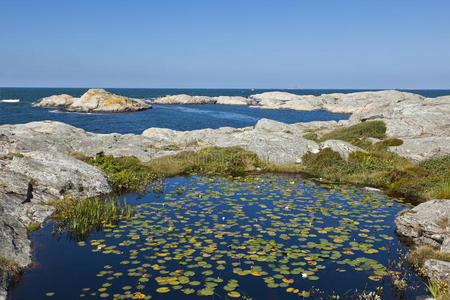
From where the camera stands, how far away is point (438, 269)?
9688 millimetres

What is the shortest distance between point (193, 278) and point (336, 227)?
261 inches

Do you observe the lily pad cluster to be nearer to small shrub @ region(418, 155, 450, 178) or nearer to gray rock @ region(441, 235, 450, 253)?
gray rock @ region(441, 235, 450, 253)

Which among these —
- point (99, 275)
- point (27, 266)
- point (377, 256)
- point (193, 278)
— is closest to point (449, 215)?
point (377, 256)

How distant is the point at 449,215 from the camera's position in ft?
41.2

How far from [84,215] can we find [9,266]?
14.6ft

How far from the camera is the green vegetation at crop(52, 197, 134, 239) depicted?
13.0 m

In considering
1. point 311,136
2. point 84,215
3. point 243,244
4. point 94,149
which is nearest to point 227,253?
point 243,244

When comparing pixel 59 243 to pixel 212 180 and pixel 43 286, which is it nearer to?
pixel 43 286

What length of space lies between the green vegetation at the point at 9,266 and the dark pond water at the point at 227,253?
349 mm

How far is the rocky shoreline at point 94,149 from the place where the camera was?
13243mm

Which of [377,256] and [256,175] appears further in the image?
[256,175]

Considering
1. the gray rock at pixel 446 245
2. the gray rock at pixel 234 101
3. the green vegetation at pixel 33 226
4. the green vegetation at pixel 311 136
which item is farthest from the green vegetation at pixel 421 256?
the gray rock at pixel 234 101

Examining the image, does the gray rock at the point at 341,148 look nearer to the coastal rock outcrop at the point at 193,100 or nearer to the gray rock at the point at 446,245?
the gray rock at the point at 446,245

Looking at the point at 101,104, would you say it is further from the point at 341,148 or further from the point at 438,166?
the point at 438,166
